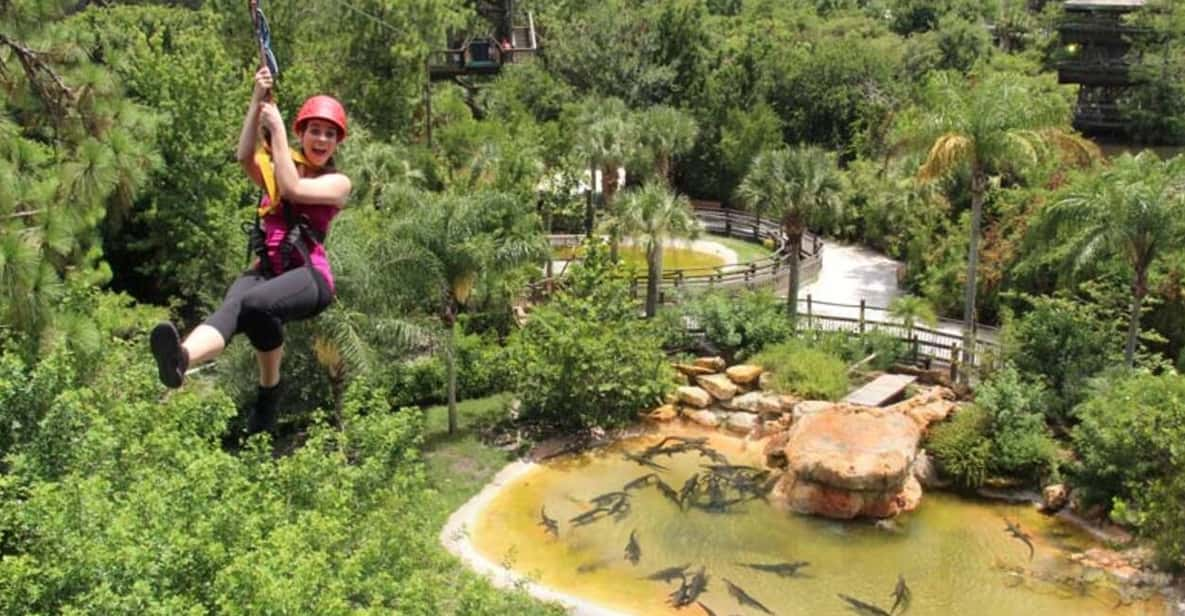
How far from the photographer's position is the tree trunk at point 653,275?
22938mm

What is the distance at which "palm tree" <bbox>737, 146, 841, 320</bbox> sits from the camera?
22.9 metres

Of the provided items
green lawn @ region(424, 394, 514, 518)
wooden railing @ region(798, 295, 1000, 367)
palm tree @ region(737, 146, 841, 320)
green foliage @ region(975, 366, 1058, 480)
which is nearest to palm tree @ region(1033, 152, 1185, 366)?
green foliage @ region(975, 366, 1058, 480)

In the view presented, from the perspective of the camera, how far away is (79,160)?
10.7 m

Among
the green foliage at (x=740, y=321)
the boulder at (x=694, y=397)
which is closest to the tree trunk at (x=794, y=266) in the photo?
the green foliage at (x=740, y=321)

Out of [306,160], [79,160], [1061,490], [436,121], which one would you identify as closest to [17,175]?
[79,160]

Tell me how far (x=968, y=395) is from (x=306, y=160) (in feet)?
58.1

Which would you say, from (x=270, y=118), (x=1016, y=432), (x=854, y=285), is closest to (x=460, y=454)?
(x=1016, y=432)

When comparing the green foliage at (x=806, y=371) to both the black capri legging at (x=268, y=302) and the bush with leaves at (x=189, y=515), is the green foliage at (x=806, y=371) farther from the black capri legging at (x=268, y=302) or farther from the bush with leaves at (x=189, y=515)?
the black capri legging at (x=268, y=302)

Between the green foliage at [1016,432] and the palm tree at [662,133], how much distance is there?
15.7 metres

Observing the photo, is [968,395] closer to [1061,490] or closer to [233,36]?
[1061,490]

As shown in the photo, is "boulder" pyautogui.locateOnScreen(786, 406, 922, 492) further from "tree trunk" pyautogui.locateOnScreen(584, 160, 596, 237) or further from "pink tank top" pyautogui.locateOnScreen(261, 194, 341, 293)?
"tree trunk" pyautogui.locateOnScreen(584, 160, 596, 237)

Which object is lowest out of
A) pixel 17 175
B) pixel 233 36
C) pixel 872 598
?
pixel 872 598

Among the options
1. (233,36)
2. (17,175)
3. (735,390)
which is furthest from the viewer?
(233,36)

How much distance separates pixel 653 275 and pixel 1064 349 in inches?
344
